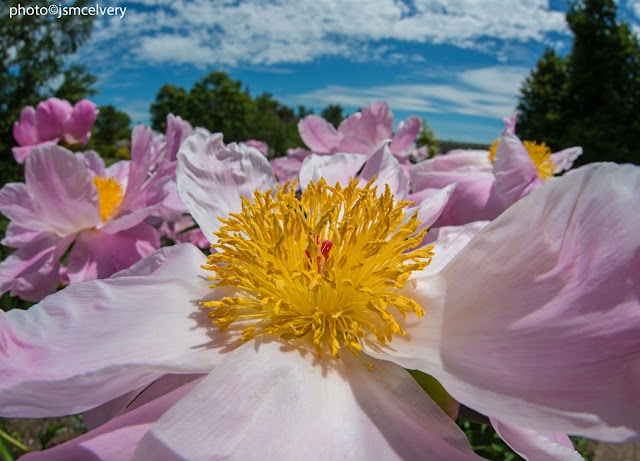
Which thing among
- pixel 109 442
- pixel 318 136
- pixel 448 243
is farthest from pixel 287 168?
pixel 109 442

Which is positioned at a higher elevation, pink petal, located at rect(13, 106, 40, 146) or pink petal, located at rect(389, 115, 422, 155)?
pink petal, located at rect(389, 115, 422, 155)

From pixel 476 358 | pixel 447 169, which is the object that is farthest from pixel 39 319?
pixel 447 169

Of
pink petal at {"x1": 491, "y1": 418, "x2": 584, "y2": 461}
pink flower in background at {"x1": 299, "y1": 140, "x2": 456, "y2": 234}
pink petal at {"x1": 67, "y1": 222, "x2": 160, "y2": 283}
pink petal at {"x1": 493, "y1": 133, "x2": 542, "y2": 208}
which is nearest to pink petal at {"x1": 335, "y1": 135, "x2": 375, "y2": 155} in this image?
pink petal at {"x1": 493, "y1": 133, "x2": 542, "y2": 208}

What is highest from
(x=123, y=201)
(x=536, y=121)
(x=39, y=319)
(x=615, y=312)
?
(x=615, y=312)

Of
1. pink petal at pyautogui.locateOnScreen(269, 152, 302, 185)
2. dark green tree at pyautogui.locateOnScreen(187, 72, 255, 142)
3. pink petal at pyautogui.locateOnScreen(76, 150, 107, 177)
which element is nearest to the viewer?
pink petal at pyautogui.locateOnScreen(76, 150, 107, 177)

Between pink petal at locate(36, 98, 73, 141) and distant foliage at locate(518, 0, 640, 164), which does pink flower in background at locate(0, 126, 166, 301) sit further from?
distant foliage at locate(518, 0, 640, 164)

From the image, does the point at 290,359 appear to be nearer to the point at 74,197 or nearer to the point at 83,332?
the point at 83,332

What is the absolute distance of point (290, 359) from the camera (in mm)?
731

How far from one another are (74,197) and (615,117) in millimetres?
15126

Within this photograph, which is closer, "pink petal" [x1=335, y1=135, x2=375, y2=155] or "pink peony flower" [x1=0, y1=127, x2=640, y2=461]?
"pink peony flower" [x1=0, y1=127, x2=640, y2=461]

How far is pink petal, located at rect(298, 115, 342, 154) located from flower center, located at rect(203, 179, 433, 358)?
1220 millimetres

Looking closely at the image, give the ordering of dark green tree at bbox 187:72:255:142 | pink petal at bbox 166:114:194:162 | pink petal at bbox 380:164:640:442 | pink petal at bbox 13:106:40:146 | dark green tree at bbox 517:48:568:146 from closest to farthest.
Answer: pink petal at bbox 380:164:640:442, pink petal at bbox 166:114:194:162, pink petal at bbox 13:106:40:146, dark green tree at bbox 517:48:568:146, dark green tree at bbox 187:72:255:142

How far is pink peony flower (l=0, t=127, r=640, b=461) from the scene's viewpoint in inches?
22.6

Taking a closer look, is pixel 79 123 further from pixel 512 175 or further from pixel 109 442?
pixel 109 442
